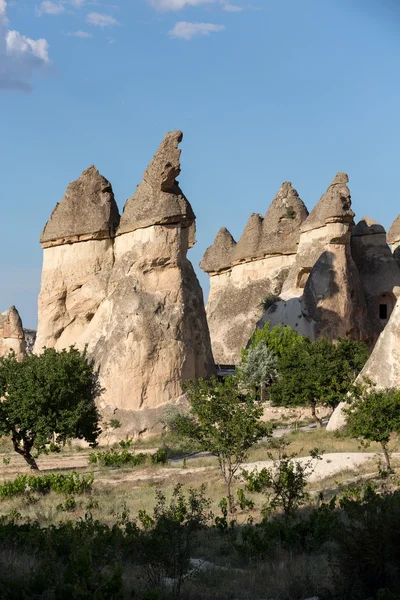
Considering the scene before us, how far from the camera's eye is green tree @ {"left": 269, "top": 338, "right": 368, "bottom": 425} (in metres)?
26.5

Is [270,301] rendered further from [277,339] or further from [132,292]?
[132,292]

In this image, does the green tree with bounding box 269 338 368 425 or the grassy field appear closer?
the grassy field

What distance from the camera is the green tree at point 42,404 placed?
20.6 metres

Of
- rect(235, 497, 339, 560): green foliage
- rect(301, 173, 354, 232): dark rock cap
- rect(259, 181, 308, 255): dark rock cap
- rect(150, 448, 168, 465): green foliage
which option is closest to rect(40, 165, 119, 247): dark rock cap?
rect(301, 173, 354, 232): dark rock cap

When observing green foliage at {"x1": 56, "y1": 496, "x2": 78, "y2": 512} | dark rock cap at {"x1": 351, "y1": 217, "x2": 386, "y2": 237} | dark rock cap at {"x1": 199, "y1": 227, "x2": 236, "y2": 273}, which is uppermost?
dark rock cap at {"x1": 199, "y1": 227, "x2": 236, "y2": 273}

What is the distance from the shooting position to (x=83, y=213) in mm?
31016

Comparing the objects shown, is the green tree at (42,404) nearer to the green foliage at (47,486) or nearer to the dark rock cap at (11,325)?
the green foliage at (47,486)

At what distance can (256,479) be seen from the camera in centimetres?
1576

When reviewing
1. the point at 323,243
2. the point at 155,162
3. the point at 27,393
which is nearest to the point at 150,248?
the point at 155,162

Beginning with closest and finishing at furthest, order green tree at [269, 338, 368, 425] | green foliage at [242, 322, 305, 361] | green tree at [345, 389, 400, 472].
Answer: green tree at [345, 389, 400, 472], green tree at [269, 338, 368, 425], green foliage at [242, 322, 305, 361]

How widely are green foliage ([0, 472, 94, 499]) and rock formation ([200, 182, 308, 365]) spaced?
25.0 m

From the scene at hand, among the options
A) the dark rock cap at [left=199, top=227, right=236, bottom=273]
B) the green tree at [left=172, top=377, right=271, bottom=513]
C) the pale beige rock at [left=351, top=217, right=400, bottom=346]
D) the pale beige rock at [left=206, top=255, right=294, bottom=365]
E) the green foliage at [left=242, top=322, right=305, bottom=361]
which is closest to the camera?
the green tree at [left=172, top=377, right=271, bottom=513]

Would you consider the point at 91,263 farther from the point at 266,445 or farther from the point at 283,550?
the point at 283,550

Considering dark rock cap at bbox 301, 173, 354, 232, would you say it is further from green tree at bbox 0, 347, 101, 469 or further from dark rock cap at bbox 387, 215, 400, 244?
green tree at bbox 0, 347, 101, 469
